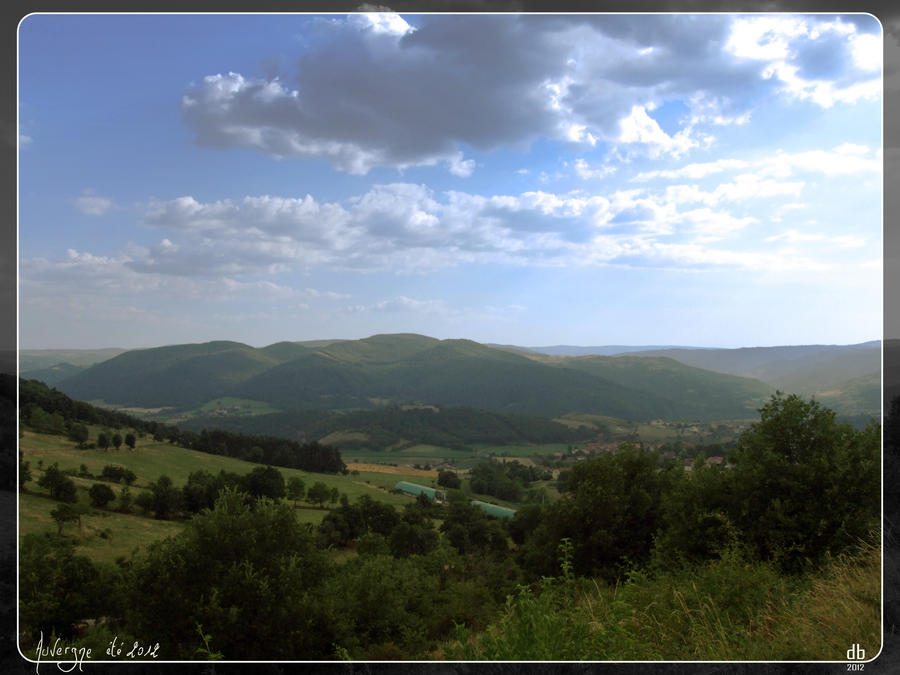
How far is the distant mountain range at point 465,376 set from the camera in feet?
18.3

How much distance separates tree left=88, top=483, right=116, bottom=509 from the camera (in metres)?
5.04

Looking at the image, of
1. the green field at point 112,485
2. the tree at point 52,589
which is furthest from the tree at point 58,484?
the tree at point 52,589

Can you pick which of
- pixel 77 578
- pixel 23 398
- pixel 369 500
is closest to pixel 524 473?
pixel 369 500

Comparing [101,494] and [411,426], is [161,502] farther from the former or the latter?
[411,426]

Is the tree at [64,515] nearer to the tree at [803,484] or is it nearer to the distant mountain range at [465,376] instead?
the distant mountain range at [465,376]

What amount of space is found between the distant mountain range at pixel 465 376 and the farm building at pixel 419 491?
5.73ft

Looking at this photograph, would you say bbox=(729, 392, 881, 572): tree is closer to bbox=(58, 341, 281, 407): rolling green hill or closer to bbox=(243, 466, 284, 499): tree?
bbox=(243, 466, 284, 499): tree

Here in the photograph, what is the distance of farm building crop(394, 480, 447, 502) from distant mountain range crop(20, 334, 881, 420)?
175cm

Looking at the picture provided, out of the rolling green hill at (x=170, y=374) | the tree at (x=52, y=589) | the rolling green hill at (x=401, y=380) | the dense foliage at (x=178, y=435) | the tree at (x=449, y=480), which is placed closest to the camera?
the tree at (x=52, y=589)

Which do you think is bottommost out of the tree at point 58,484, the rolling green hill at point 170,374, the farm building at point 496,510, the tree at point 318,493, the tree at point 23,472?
the farm building at point 496,510

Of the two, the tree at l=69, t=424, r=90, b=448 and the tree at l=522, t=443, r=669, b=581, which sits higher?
the tree at l=69, t=424, r=90, b=448

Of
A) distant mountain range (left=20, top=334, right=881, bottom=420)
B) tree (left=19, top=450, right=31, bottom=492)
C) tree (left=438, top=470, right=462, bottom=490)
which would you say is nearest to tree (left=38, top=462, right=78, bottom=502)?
tree (left=19, top=450, right=31, bottom=492)

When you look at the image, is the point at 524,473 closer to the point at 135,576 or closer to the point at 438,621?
the point at 438,621

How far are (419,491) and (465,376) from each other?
2.91 meters
